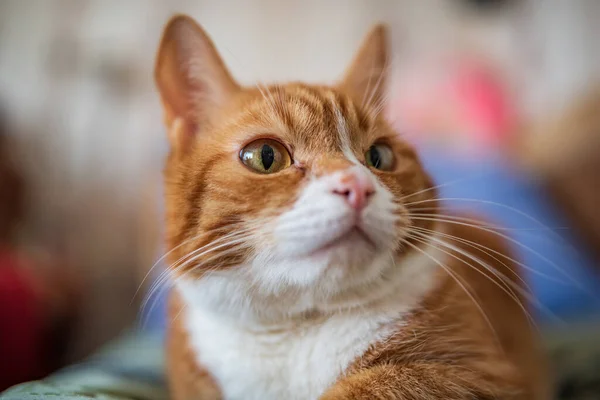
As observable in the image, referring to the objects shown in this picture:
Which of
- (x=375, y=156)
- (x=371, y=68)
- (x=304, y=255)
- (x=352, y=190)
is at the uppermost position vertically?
(x=371, y=68)

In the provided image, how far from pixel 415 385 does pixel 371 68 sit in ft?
2.39

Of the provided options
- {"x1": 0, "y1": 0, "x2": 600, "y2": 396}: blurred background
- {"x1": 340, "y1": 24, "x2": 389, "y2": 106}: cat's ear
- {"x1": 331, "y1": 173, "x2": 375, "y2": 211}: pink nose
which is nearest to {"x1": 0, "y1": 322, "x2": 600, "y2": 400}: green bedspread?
{"x1": 0, "y1": 0, "x2": 600, "y2": 396}: blurred background

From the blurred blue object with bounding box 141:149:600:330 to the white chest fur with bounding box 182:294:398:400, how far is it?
1146mm

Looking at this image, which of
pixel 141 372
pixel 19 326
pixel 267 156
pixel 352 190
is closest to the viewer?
pixel 352 190

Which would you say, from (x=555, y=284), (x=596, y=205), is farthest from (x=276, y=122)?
(x=596, y=205)

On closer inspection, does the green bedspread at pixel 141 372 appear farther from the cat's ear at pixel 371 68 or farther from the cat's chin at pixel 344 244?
the cat's ear at pixel 371 68

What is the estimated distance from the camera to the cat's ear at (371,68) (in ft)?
3.70

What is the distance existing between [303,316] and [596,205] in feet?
7.42

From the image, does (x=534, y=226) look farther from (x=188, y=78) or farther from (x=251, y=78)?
(x=188, y=78)

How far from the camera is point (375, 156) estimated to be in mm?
983

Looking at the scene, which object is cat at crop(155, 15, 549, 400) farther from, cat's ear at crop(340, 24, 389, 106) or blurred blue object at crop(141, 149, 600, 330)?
blurred blue object at crop(141, 149, 600, 330)

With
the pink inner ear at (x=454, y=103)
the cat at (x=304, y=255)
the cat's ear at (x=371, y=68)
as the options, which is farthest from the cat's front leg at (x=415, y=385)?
the pink inner ear at (x=454, y=103)

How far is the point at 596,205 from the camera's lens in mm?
2496

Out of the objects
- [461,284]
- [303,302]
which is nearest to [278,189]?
[303,302]
